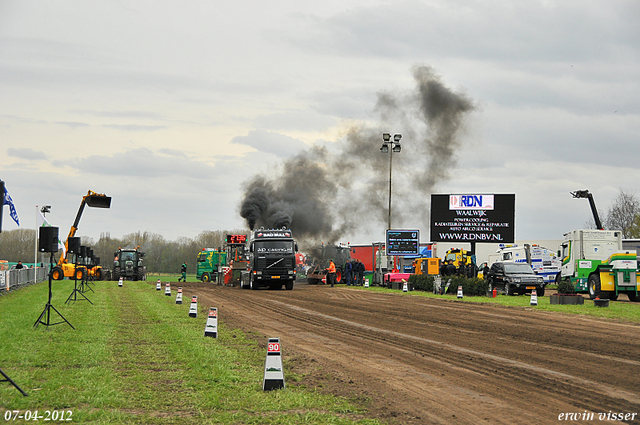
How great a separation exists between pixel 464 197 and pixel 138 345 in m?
29.7

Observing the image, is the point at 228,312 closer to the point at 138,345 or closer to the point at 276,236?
the point at 138,345

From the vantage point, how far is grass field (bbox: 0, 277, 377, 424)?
6.63m

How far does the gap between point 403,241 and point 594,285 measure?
1836cm

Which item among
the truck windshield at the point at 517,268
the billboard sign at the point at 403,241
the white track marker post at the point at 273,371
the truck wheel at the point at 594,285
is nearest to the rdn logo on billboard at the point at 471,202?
the billboard sign at the point at 403,241

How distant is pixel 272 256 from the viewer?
3516 cm

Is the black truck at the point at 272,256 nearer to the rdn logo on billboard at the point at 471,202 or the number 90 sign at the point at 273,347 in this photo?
the rdn logo on billboard at the point at 471,202

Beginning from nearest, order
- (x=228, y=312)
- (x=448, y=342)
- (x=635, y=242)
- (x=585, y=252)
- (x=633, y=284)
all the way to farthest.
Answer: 1. (x=448, y=342)
2. (x=228, y=312)
3. (x=633, y=284)
4. (x=585, y=252)
5. (x=635, y=242)

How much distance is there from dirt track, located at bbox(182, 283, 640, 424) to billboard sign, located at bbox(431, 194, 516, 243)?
62.6 feet

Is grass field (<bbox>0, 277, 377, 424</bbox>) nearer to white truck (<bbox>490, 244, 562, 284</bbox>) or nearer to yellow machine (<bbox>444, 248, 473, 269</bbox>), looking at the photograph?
yellow machine (<bbox>444, 248, 473, 269</bbox>)

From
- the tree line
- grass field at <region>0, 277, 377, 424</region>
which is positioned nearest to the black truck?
grass field at <region>0, 277, 377, 424</region>

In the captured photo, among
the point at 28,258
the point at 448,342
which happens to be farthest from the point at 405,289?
the point at 28,258

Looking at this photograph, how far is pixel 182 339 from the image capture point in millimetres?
12352

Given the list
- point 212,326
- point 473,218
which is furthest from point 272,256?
point 212,326

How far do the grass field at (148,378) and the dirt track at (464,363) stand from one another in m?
0.76
